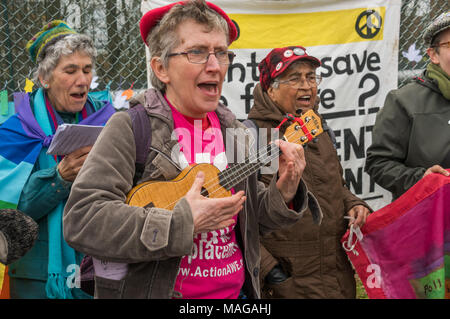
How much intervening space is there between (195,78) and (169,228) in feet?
2.11

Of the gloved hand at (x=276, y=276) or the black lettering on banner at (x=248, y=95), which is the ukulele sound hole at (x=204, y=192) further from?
the black lettering on banner at (x=248, y=95)

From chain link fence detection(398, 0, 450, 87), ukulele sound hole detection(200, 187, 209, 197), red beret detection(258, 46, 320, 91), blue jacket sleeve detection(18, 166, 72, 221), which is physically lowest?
blue jacket sleeve detection(18, 166, 72, 221)

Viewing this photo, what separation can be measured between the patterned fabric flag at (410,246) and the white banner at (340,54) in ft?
4.99

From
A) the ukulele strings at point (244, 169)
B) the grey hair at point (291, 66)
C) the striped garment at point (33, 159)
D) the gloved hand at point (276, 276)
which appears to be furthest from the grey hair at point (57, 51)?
the gloved hand at point (276, 276)

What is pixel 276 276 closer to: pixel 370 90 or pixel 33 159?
pixel 33 159

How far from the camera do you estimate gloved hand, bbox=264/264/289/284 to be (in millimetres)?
2629

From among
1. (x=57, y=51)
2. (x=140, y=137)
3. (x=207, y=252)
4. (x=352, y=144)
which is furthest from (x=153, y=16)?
(x=352, y=144)

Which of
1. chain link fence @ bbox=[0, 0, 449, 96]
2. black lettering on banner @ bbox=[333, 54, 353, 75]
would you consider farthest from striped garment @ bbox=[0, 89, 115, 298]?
black lettering on banner @ bbox=[333, 54, 353, 75]

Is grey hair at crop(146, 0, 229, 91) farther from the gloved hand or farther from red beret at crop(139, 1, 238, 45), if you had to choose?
the gloved hand

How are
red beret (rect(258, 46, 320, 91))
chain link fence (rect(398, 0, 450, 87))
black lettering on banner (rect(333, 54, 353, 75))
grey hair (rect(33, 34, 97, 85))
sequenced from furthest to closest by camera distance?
chain link fence (rect(398, 0, 450, 87))
black lettering on banner (rect(333, 54, 353, 75))
red beret (rect(258, 46, 320, 91))
grey hair (rect(33, 34, 97, 85))

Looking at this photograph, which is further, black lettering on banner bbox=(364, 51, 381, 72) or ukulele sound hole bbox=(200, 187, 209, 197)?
black lettering on banner bbox=(364, 51, 381, 72)

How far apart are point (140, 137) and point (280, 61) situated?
1.56 meters

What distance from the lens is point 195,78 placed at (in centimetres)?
182

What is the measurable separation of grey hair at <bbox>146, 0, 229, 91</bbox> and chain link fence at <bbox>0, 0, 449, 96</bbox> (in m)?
2.42
